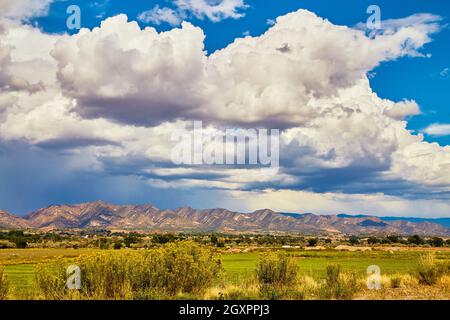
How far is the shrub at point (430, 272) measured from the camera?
31328mm

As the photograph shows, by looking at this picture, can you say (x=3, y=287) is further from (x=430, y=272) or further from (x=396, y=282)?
(x=430, y=272)

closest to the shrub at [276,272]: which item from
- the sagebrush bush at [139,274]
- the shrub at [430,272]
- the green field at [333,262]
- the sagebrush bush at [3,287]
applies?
the sagebrush bush at [139,274]

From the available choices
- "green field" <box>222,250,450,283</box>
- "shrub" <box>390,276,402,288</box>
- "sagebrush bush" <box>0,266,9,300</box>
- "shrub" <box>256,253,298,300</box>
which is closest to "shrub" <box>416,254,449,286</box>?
"shrub" <box>390,276,402,288</box>

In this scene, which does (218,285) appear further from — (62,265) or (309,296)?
(62,265)

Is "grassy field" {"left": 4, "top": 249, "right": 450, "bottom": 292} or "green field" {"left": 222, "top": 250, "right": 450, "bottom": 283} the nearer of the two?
"grassy field" {"left": 4, "top": 249, "right": 450, "bottom": 292}

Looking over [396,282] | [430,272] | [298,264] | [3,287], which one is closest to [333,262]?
[298,264]

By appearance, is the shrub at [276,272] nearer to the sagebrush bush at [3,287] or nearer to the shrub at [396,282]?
the shrub at [396,282]

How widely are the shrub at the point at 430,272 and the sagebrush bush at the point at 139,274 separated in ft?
46.0

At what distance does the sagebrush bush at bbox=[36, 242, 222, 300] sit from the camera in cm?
2197

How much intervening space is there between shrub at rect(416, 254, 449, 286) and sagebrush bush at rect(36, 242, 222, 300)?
14023 millimetres

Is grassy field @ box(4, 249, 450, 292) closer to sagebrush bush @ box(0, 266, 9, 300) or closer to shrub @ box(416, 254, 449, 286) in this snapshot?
shrub @ box(416, 254, 449, 286)

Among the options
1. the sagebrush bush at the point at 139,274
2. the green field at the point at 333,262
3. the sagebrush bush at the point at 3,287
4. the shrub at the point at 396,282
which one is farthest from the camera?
the green field at the point at 333,262
